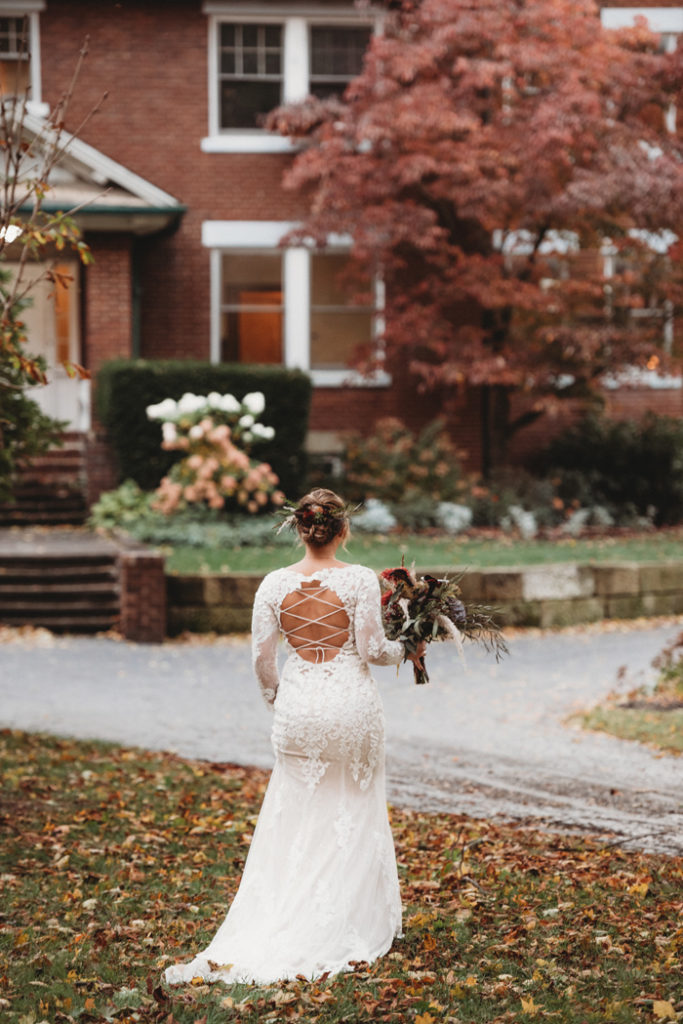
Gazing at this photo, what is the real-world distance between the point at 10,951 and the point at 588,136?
43.4ft

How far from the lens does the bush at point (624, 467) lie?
58.6 feet

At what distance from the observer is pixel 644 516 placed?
59.1 ft

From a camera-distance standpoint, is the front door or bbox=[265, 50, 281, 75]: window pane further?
bbox=[265, 50, 281, 75]: window pane

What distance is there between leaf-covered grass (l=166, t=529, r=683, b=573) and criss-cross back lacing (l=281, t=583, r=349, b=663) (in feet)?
25.4

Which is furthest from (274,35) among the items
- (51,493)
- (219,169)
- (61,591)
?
(61,591)

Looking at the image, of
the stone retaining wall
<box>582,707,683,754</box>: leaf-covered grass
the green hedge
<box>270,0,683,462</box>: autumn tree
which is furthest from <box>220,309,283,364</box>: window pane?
<box>582,707,683,754</box>: leaf-covered grass

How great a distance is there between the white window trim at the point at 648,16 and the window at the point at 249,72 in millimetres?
4659

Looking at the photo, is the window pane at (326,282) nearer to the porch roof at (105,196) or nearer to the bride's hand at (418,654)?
the porch roof at (105,196)

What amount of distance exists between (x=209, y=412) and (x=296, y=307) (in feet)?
12.6

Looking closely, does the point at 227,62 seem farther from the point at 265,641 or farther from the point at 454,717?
the point at 265,641

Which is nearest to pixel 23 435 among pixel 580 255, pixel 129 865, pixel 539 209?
pixel 129 865

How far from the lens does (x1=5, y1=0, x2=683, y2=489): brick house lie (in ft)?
59.1

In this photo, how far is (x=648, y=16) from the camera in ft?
61.3

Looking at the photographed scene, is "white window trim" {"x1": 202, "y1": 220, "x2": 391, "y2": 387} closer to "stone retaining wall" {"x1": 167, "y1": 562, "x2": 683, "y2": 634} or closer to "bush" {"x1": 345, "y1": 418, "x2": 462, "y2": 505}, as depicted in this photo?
"bush" {"x1": 345, "y1": 418, "x2": 462, "y2": 505}
